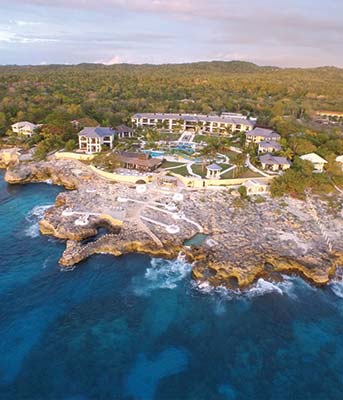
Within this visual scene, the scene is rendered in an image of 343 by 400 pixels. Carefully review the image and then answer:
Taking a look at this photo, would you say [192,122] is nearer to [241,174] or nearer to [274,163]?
[274,163]

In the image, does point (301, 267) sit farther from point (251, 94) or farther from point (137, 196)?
point (251, 94)

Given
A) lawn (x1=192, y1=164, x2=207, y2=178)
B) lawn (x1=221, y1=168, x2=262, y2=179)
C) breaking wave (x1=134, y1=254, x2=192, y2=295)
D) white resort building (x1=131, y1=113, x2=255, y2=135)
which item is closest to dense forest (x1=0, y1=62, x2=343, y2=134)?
white resort building (x1=131, y1=113, x2=255, y2=135)

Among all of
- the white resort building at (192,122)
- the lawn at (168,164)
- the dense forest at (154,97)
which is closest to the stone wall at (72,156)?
the dense forest at (154,97)

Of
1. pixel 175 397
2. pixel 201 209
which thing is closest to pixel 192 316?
pixel 175 397

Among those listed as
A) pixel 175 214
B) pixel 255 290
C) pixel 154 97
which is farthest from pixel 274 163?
pixel 154 97

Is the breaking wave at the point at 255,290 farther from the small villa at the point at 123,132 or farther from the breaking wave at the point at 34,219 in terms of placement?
the small villa at the point at 123,132

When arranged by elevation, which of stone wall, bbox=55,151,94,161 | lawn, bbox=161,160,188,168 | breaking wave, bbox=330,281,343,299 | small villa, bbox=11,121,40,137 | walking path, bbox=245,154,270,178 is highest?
small villa, bbox=11,121,40,137

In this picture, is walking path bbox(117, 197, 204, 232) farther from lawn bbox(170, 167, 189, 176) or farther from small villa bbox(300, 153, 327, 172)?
small villa bbox(300, 153, 327, 172)
